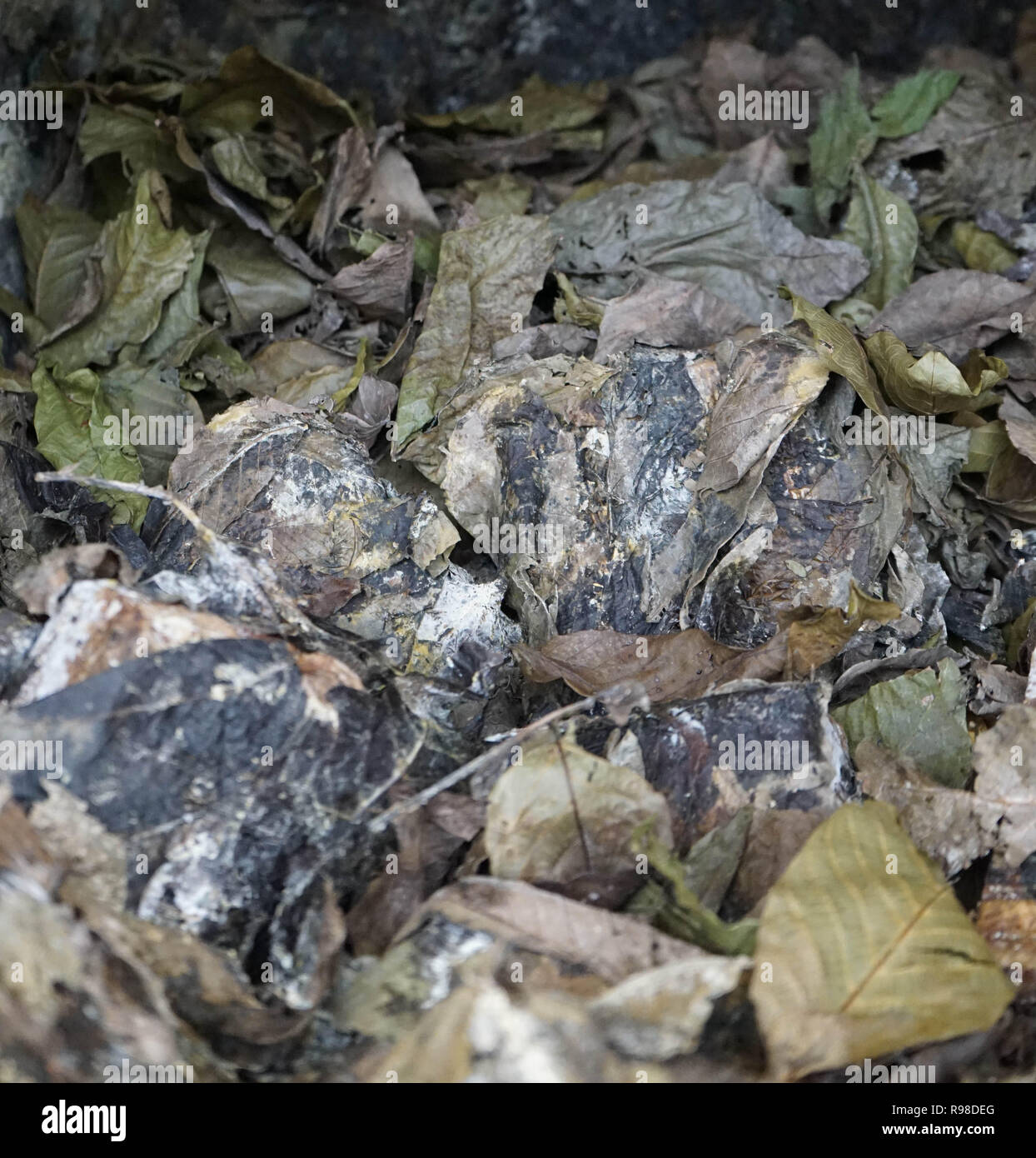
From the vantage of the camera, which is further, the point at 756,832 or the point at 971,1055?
the point at 756,832

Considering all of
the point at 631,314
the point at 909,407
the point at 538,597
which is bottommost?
the point at 538,597

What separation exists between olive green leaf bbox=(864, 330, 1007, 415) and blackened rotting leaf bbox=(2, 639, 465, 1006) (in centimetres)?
128

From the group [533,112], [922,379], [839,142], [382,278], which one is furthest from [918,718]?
[533,112]

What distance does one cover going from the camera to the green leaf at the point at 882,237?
2.50 meters

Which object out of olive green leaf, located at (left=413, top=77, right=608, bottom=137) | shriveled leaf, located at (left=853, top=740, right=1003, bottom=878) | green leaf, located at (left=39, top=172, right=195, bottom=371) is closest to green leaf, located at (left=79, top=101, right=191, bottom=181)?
green leaf, located at (left=39, top=172, right=195, bottom=371)

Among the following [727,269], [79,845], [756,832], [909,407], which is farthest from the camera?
[727,269]

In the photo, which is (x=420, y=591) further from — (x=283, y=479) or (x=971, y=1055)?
(x=971, y=1055)

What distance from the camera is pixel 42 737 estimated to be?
4.46 feet

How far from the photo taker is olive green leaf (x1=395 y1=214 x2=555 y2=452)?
2281mm

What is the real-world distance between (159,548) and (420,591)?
19.8 inches

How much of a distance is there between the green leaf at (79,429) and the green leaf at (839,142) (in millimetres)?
1772

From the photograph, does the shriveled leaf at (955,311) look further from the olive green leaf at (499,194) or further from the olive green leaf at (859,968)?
the olive green leaf at (859,968)

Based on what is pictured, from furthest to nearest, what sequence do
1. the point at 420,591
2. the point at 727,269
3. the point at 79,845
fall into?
the point at 727,269 → the point at 420,591 → the point at 79,845
